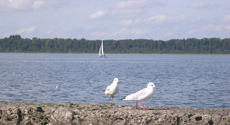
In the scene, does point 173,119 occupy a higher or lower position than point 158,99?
higher

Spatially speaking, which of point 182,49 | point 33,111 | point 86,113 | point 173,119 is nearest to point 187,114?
point 173,119

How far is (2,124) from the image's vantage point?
8930 mm

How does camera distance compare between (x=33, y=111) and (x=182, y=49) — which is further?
(x=182, y=49)

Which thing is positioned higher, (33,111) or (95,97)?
(33,111)

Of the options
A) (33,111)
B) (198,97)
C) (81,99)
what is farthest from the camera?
(198,97)

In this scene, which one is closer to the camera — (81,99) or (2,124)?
(2,124)

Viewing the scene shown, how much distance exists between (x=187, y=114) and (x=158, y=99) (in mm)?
13347

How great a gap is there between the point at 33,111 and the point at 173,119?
3.50 m

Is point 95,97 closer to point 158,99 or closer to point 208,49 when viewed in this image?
point 158,99

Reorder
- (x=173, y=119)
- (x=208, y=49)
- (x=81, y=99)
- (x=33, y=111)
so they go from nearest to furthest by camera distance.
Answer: (x=173, y=119) < (x=33, y=111) < (x=81, y=99) < (x=208, y=49)

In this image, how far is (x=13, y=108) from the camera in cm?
895

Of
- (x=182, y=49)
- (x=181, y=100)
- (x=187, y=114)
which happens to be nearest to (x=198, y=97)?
(x=181, y=100)

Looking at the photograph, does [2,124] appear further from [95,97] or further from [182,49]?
[182,49]

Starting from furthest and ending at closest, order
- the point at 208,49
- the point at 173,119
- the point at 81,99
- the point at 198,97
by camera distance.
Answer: the point at 208,49, the point at 198,97, the point at 81,99, the point at 173,119
